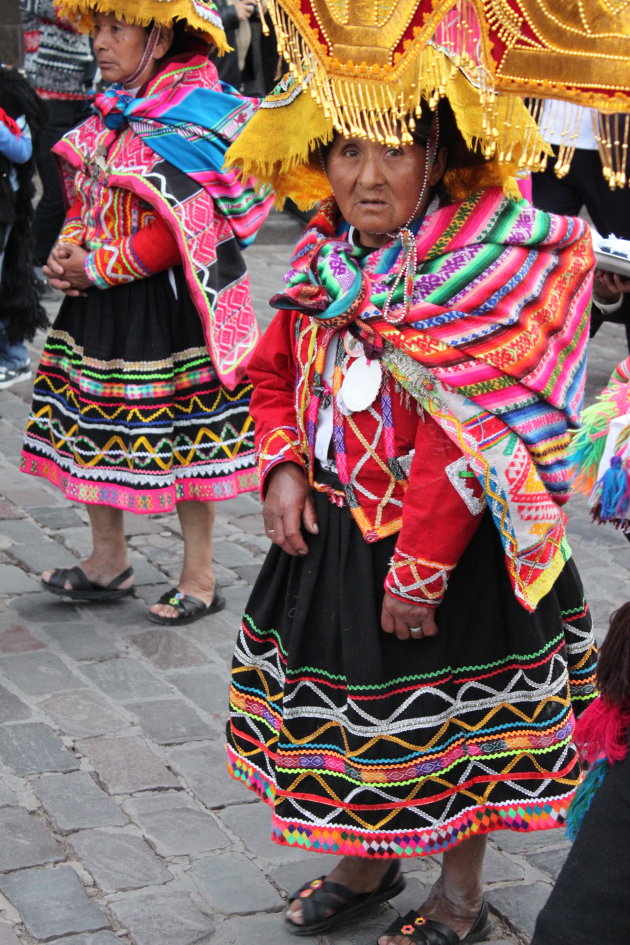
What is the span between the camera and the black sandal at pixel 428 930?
2.89 meters

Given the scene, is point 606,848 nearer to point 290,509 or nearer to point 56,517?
point 290,509

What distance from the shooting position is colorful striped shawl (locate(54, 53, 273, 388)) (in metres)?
4.16

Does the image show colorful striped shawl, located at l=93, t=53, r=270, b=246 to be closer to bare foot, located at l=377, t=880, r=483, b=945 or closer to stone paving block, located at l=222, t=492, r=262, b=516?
stone paving block, located at l=222, t=492, r=262, b=516

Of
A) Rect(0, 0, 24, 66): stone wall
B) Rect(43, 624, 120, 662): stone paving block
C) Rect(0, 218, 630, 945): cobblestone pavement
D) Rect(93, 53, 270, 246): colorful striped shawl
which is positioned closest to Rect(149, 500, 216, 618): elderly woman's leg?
Rect(0, 218, 630, 945): cobblestone pavement

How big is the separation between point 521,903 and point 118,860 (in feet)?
3.07

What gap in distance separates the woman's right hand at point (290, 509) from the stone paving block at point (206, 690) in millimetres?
1251

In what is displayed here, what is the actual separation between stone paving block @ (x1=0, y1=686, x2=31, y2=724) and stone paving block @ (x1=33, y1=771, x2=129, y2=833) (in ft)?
1.13

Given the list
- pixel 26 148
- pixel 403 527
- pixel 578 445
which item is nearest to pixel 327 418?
pixel 403 527

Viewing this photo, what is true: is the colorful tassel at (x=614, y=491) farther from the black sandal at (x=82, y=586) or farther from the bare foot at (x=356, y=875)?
the black sandal at (x=82, y=586)

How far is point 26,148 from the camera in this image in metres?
6.18

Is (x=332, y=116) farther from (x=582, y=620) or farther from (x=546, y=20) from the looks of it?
(x=582, y=620)

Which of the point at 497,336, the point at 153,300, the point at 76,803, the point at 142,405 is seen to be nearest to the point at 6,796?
the point at 76,803

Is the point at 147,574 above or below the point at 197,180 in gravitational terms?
below

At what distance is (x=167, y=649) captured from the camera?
14.2 ft
